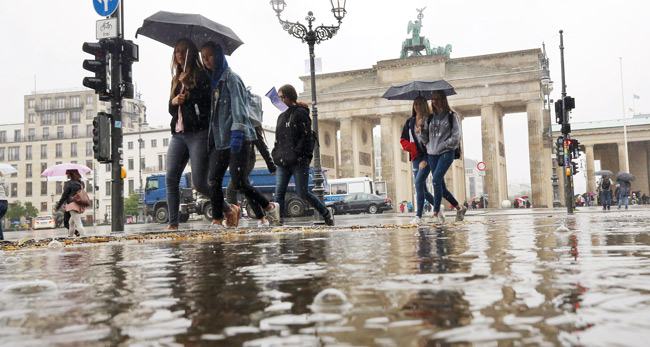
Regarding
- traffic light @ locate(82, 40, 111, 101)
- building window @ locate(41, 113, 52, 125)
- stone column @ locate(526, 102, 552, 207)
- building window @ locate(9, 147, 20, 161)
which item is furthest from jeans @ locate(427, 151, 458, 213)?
building window @ locate(9, 147, 20, 161)

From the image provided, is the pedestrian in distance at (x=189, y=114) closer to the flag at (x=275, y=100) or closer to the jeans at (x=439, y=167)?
the jeans at (x=439, y=167)

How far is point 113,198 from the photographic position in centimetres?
916

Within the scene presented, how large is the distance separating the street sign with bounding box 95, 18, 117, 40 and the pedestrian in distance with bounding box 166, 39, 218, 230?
166cm

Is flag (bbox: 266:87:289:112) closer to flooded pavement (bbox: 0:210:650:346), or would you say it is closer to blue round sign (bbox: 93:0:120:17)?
blue round sign (bbox: 93:0:120:17)

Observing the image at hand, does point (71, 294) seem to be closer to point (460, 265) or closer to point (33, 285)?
point (33, 285)

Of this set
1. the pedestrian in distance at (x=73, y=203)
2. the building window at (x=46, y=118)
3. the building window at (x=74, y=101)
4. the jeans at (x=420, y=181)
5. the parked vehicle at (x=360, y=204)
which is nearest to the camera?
the jeans at (x=420, y=181)

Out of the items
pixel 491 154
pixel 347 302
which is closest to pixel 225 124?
pixel 347 302

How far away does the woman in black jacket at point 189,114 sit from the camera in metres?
7.55

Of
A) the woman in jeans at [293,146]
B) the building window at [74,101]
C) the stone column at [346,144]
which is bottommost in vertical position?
the woman in jeans at [293,146]

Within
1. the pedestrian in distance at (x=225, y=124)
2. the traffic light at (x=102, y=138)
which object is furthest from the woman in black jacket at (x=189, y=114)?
the traffic light at (x=102, y=138)

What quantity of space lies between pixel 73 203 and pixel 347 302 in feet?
33.3

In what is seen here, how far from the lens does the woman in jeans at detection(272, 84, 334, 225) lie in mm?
8750

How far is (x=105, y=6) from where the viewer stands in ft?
29.4

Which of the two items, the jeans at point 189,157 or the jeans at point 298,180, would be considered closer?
the jeans at point 189,157
